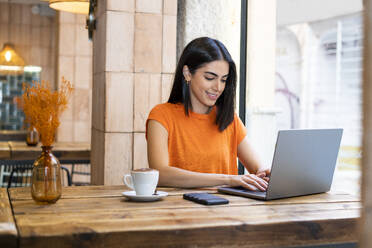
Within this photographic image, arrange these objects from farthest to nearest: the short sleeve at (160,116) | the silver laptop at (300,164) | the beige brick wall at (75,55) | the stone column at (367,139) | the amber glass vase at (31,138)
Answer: the beige brick wall at (75,55) → the amber glass vase at (31,138) → the short sleeve at (160,116) → the silver laptop at (300,164) → the stone column at (367,139)

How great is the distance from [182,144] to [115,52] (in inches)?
37.9

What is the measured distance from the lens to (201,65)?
237 cm

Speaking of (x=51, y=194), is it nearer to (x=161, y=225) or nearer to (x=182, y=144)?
(x=161, y=225)

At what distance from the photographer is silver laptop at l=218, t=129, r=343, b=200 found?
1.63 metres

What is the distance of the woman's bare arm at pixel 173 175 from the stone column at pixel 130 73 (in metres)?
0.80

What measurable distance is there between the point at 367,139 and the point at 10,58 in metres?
9.99

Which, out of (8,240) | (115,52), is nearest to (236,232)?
(8,240)

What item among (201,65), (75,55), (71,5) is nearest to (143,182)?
(201,65)

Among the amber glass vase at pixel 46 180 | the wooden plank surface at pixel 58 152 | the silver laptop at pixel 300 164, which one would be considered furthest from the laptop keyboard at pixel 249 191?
the wooden plank surface at pixel 58 152

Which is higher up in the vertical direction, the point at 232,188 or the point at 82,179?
the point at 232,188

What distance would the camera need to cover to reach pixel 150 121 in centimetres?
227

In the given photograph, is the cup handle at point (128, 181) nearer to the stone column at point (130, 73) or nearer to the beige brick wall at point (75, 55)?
the stone column at point (130, 73)

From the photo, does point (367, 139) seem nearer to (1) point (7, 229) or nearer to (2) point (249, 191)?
(1) point (7, 229)

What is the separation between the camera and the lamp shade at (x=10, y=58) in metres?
9.54
